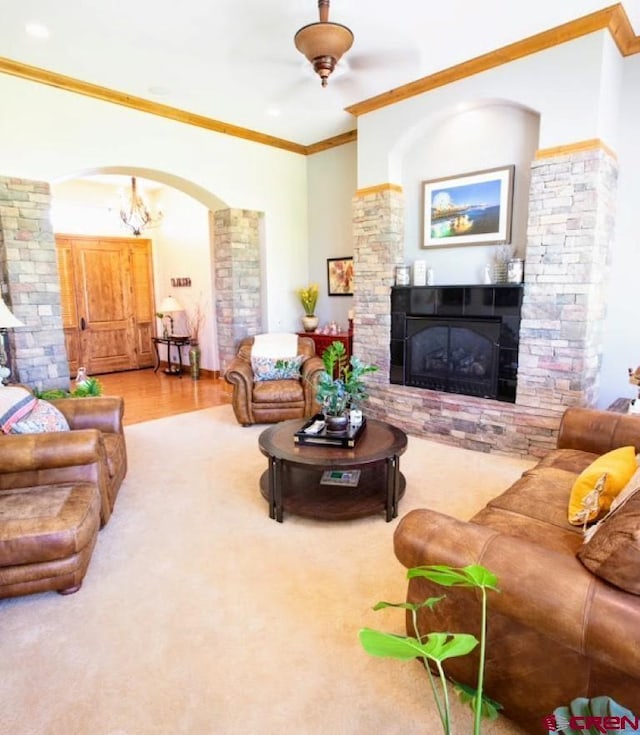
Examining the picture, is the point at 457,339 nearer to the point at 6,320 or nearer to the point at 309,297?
A: the point at 309,297

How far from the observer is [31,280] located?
14.2 feet

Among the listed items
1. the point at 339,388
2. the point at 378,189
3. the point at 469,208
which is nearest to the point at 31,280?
the point at 339,388

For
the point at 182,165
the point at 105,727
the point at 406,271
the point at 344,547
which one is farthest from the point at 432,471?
the point at 182,165

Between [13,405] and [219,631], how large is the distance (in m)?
1.81

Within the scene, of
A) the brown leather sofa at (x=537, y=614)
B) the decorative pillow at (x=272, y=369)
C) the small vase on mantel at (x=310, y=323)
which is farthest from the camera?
the small vase on mantel at (x=310, y=323)

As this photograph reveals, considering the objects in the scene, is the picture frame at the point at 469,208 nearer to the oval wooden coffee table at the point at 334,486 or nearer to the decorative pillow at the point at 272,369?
the decorative pillow at the point at 272,369

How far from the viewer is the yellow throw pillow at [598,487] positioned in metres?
1.96

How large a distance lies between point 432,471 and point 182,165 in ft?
14.1

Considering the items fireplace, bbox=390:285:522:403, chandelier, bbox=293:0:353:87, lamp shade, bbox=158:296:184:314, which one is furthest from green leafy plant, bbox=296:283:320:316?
chandelier, bbox=293:0:353:87

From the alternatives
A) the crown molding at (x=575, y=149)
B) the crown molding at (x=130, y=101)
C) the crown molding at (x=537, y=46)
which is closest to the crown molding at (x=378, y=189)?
the crown molding at (x=537, y=46)

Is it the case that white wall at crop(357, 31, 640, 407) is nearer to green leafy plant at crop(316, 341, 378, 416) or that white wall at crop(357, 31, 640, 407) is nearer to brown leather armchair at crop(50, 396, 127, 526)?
green leafy plant at crop(316, 341, 378, 416)

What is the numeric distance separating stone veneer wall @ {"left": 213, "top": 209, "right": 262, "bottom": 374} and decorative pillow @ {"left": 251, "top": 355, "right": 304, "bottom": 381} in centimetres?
111

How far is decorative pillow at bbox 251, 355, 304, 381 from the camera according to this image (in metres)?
5.19

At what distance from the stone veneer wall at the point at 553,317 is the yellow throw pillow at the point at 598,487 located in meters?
1.88
